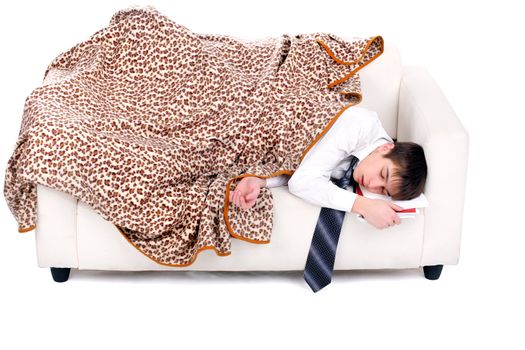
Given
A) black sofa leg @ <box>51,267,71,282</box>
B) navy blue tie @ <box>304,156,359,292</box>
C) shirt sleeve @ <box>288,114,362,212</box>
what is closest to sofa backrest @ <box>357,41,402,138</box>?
shirt sleeve @ <box>288,114,362,212</box>

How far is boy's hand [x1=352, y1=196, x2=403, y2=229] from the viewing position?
350 cm

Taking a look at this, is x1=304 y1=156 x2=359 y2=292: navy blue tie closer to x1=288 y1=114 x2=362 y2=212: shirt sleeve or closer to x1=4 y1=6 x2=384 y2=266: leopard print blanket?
x1=288 y1=114 x2=362 y2=212: shirt sleeve

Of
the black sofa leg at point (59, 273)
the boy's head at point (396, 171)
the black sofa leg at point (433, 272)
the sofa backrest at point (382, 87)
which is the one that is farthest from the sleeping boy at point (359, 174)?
the black sofa leg at point (59, 273)

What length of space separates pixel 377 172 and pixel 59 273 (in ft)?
4.23

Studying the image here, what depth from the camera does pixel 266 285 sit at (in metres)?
3.70

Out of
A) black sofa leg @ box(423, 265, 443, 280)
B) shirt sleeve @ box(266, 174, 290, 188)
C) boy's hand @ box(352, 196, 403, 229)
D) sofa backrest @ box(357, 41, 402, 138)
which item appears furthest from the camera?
sofa backrest @ box(357, 41, 402, 138)

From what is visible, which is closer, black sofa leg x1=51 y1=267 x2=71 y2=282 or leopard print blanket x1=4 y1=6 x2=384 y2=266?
leopard print blanket x1=4 y1=6 x2=384 y2=266

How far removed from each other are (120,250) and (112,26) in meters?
1.03

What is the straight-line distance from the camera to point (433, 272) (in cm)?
377

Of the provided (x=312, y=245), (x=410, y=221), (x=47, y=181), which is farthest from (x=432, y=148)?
(x=47, y=181)

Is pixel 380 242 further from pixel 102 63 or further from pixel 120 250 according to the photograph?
pixel 102 63

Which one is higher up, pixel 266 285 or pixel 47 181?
pixel 47 181

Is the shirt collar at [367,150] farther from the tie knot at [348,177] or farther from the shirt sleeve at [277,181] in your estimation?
the shirt sleeve at [277,181]

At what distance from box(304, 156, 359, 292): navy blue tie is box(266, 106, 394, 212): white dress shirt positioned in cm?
5
